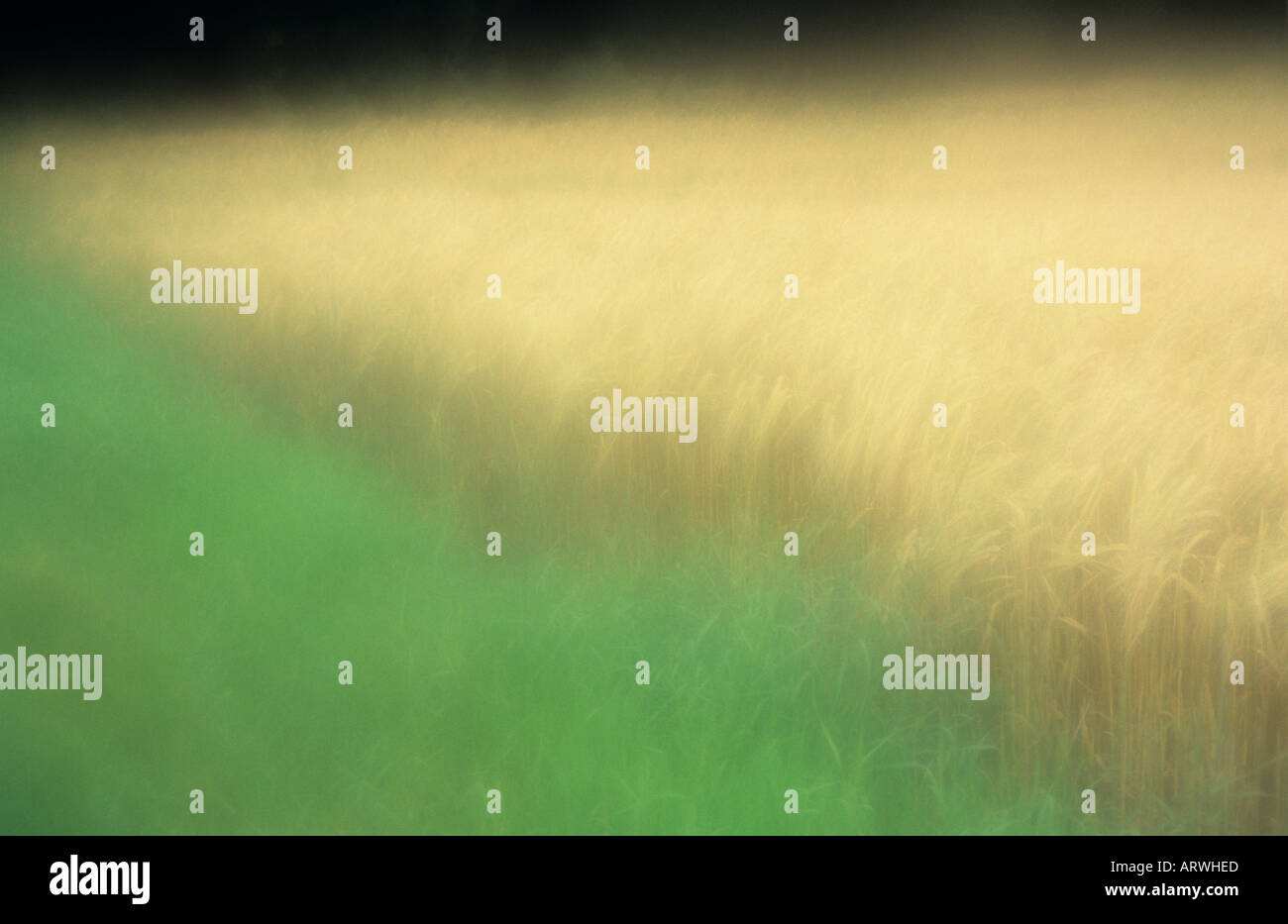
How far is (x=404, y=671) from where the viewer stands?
3.22m

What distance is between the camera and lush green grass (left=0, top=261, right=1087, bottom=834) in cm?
318

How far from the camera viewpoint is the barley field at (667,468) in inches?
124

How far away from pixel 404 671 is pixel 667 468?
3.72 ft

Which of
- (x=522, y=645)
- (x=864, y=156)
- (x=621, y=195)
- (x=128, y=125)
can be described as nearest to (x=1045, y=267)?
(x=864, y=156)

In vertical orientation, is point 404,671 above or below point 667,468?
below

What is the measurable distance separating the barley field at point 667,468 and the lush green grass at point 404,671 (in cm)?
1

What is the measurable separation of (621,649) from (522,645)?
338mm

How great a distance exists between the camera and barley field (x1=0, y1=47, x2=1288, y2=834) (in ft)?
10.3

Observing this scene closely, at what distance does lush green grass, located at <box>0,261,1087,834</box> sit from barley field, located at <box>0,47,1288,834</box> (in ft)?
0.04

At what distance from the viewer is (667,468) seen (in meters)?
3.24
